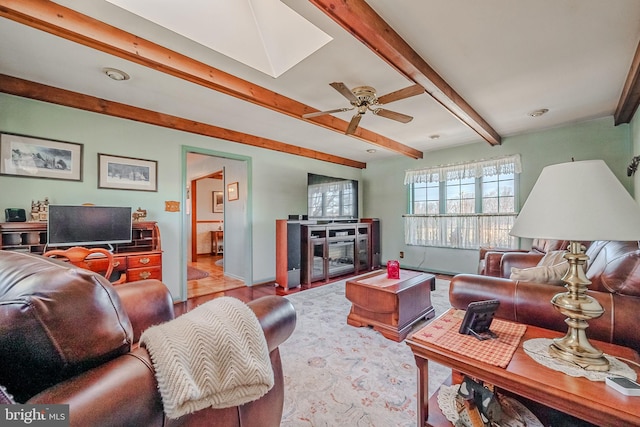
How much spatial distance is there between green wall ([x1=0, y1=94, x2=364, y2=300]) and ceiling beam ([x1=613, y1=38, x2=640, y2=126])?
155 inches

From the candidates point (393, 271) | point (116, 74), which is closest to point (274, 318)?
point (393, 271)

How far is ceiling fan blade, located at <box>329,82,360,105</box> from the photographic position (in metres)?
2.05

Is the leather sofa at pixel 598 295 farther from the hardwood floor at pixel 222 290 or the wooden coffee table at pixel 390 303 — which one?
the hardwood floor at pixel 222 290

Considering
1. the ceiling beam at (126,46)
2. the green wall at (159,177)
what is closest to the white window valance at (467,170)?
the green wall at (159,177)

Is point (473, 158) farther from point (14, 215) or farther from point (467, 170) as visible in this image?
point (14, 215)

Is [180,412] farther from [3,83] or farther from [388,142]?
[388,142]

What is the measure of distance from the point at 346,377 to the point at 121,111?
3.34 metres

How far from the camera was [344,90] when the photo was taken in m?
2.13

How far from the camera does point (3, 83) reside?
230cm

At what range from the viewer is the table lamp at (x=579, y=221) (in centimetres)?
91

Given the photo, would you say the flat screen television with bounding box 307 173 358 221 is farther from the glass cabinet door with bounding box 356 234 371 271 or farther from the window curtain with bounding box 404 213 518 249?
the window curtain with bounding box 404 213 518 249

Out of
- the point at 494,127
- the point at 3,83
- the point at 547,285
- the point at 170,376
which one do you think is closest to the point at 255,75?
the point at 3,83

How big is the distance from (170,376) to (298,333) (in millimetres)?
1922

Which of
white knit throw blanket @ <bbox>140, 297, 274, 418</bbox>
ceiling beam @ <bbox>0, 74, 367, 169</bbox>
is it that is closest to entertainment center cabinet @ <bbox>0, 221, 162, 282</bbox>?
ceiling beam @ <bbox>0, 74, 367, 169</bbox>
